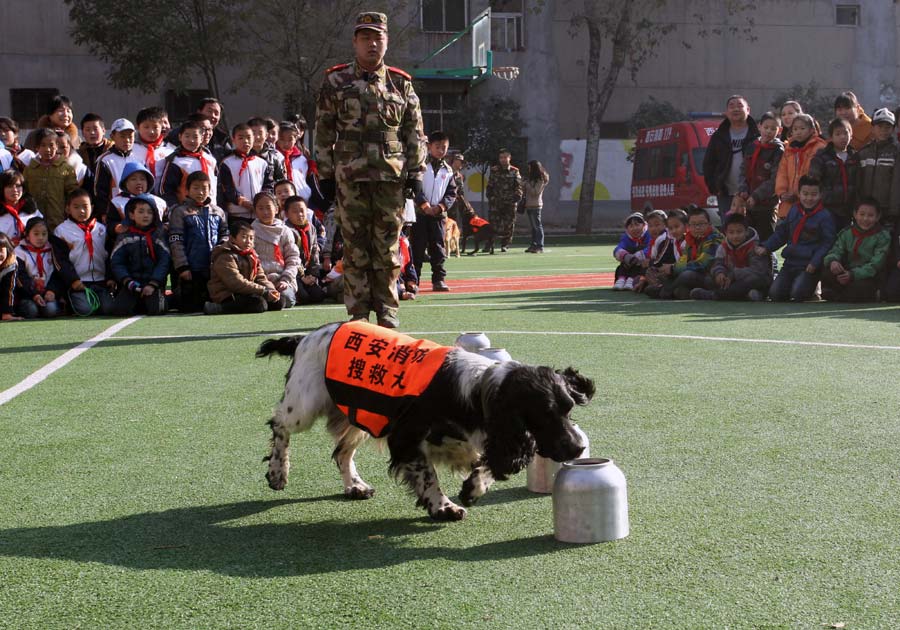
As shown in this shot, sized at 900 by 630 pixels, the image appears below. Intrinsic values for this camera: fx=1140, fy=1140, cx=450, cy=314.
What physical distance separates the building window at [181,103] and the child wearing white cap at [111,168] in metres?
24.0

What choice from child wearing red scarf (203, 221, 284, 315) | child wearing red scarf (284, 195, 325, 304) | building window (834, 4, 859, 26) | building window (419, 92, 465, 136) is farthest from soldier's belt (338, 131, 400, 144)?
building window (834, 4, 859, 26)

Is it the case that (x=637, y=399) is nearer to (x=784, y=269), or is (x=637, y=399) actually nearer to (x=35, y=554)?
(x=35, y=554)

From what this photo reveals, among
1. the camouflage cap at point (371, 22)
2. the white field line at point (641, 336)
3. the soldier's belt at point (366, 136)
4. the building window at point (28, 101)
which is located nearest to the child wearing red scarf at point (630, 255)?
the white field line at point (641, 336)

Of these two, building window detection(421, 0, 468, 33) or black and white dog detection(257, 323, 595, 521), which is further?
building window detection(421, 0, 468, 33)

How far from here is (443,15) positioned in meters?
38.3

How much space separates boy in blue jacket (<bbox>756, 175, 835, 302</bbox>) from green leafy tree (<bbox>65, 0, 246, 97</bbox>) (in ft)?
75.0

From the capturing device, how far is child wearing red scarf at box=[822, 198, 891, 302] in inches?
483

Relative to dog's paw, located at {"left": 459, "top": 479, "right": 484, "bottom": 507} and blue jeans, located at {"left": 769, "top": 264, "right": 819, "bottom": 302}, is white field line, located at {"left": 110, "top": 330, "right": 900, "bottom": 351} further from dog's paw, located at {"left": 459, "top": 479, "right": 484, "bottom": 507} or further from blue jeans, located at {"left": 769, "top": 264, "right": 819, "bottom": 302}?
dog's paw, located at {"left": 459, "top": 479, "right": 484, "bottom": 507}

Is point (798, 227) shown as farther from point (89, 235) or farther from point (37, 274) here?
point (37, 274)

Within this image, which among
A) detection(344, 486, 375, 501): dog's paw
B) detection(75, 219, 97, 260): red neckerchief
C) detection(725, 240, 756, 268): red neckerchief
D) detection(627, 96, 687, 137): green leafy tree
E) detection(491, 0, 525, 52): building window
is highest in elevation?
detection(491, 0, 525, 52): building window

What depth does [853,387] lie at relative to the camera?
6.92 meters

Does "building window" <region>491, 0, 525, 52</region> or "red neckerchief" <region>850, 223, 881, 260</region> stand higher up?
"building window" <region>491, 0, 525, 52</region>

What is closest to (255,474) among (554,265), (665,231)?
(665,231)

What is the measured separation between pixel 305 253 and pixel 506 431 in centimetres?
984
